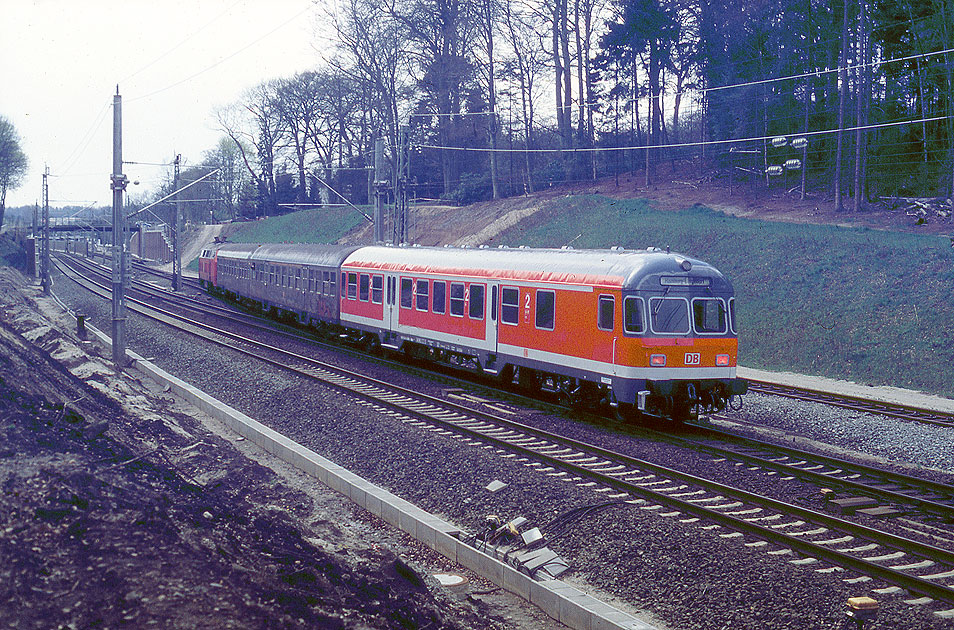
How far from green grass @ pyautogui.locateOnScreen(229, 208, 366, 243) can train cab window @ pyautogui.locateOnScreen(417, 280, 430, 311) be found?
42.9 m

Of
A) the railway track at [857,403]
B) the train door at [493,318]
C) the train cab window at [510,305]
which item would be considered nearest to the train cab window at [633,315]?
the train cab window at [510,305]

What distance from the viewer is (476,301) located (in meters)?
19.2

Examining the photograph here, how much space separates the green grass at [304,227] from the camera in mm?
66375

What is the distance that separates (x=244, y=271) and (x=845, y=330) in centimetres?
2690

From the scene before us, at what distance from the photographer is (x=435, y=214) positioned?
57.5 metres

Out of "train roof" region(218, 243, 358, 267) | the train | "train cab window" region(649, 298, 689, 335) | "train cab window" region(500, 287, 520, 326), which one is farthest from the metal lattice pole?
"train cab window" region(649, 298, 689, 335)

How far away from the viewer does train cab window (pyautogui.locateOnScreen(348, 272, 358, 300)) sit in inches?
1021

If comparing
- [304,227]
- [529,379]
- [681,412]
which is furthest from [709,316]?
[304,227]

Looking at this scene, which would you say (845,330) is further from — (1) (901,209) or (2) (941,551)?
(2) (941,551)

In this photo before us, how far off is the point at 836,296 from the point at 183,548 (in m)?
24.5

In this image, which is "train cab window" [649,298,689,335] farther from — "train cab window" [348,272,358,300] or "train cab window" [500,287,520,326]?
"train cab window" [348,272,358,300]

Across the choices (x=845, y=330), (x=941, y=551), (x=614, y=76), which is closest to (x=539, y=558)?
(x=941, y=551)

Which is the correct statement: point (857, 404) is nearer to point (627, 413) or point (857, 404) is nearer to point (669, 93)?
point (627, 413)

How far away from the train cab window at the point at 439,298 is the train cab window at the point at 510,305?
2574 mm
